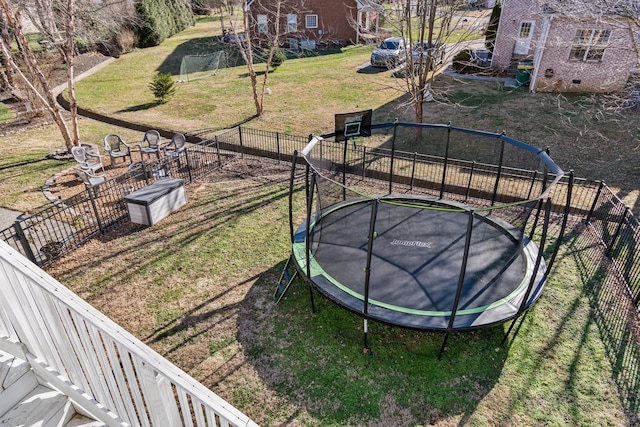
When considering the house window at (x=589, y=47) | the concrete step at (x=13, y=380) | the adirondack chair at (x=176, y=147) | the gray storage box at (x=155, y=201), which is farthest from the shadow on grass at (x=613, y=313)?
the house window at (x=589, y=47)

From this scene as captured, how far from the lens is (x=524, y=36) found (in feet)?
74.2

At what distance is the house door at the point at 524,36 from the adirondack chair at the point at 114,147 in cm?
2144

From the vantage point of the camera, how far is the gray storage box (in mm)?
9664

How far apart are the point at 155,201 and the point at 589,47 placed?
20.4m

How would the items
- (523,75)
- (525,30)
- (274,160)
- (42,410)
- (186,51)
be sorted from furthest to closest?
(186,51)
(525,30)
(523,75)
(274,160)
(42,410)

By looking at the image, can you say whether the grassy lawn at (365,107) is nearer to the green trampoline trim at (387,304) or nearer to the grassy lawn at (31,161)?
the grassy lawn at (31,161)

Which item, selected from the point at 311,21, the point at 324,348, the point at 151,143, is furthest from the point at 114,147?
the point at 311,21

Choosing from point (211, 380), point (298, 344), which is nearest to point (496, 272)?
point (298, 344)

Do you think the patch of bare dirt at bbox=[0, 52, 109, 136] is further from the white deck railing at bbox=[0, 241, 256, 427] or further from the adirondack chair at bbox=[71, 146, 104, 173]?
the white deck railing at bbox=[0, 241, 256, 427]

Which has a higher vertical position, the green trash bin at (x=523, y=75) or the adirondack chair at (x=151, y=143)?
the green trash bin at (x=523, y=75)

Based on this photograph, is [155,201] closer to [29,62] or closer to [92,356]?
[92,356]

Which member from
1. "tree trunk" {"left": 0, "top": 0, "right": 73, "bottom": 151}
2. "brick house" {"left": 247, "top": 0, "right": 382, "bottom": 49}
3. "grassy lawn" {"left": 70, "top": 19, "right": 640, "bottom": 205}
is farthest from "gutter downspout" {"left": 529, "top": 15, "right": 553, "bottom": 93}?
"tree trunk" {"left": 0, "top": 0, "right": 73, "bottom": 151}

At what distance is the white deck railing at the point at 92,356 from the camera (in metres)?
2.30

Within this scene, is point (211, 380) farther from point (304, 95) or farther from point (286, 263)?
point (304, 95)
